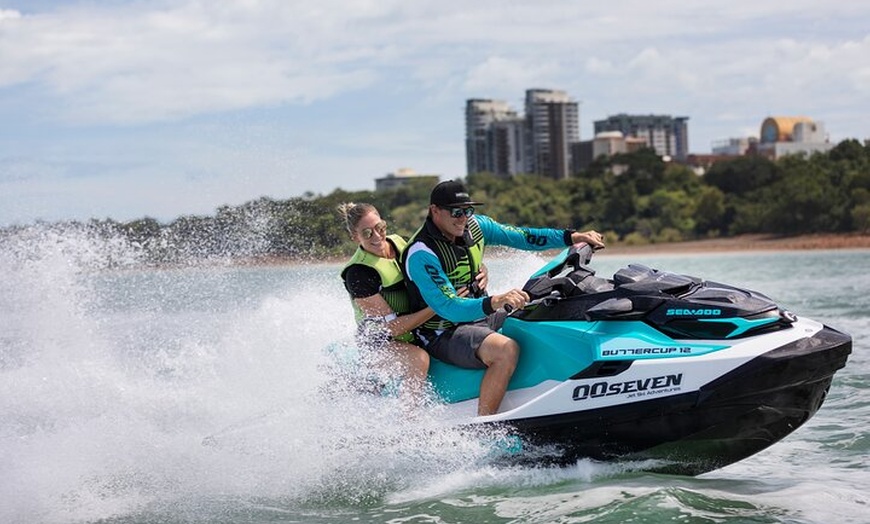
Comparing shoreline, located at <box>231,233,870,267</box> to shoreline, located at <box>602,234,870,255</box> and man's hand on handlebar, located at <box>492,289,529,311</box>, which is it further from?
man's hand on handlebar, located at <box>492,289,529,311</box>

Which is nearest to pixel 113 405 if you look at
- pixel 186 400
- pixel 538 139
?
pixel 186 400

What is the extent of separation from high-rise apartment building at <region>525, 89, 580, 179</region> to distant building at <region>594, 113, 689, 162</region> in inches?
954

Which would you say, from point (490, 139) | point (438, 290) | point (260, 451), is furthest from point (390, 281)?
point (490, 139)

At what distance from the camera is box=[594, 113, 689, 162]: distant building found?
16588 centimetres

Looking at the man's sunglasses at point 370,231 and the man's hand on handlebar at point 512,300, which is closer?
the man's hand on handlebar at point 512,300

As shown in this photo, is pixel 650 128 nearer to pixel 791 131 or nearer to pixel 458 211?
pixel 791 131

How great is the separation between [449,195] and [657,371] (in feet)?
4.16

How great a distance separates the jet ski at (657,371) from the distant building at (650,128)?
6285 inches

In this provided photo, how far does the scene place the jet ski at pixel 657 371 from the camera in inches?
189

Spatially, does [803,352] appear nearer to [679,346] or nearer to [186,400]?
[679,346]

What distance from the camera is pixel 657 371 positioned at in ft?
16.0

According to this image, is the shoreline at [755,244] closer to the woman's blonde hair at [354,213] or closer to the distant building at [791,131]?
the woman's blonde hair at [354,213]

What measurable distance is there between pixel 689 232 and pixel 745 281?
35.1 metres

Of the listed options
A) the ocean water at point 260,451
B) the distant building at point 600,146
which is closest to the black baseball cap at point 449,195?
the ocean water at point 260,451
